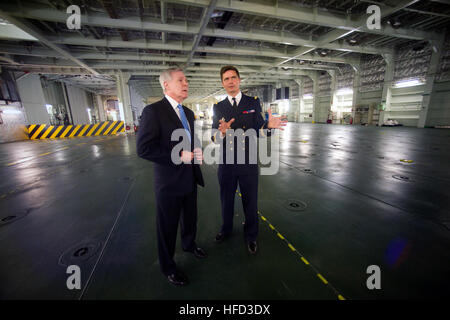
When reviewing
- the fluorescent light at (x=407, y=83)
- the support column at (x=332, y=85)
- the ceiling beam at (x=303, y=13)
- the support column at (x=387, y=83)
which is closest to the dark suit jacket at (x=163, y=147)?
the ceiling beam at (x=303, y=13)

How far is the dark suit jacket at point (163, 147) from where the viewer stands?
1.35 meters

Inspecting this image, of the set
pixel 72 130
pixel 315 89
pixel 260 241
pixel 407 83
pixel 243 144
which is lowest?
pixel 260 241

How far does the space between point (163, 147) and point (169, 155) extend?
4.4 inches

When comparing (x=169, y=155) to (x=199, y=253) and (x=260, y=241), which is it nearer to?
(x=199, y=253)

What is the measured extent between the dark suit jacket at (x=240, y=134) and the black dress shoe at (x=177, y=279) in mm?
1021

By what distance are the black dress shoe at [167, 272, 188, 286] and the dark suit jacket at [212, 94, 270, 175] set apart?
3.35ft

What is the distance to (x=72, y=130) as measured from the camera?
47.8 feet

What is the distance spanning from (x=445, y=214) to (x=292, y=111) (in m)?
30.0

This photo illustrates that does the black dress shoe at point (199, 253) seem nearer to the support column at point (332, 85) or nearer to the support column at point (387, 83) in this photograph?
the support column at point (387, 83)

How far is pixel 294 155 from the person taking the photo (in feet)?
20.2

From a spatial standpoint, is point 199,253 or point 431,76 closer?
point 199,253

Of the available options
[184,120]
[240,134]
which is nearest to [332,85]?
[240,134]

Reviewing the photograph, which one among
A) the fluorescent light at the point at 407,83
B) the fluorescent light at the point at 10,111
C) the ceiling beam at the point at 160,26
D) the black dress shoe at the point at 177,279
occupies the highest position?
the ceiling beam at the point at 160,26
